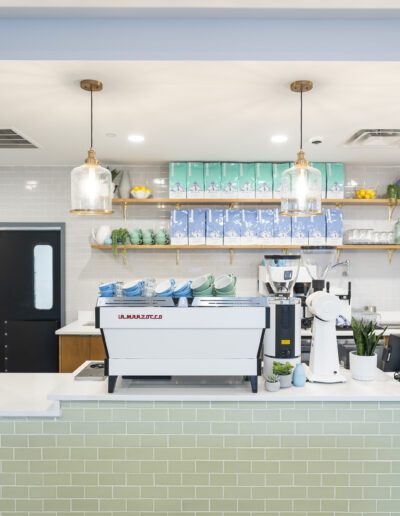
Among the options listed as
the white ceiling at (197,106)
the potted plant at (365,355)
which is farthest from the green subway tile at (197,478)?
the white ceiling at (197,106)

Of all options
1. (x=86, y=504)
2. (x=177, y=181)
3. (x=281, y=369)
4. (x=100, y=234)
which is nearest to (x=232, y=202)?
(x=177, y=181)

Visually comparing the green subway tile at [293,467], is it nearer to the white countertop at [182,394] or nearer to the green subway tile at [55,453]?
the white countertop at [182,394]

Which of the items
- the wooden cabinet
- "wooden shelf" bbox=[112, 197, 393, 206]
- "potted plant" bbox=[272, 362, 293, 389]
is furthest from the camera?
"wooden shelf" bbox=[112, 197, 393, 206]

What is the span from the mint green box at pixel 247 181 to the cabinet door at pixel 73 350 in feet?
6.77

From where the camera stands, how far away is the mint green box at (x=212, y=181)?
14.6 feet

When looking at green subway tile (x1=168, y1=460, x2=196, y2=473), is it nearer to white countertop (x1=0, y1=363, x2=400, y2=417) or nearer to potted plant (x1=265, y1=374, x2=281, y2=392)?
white countertop (x1=0, y1=363, x2=400, y2=417)

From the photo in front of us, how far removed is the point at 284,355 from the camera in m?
2.26

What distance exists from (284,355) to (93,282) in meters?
2.98

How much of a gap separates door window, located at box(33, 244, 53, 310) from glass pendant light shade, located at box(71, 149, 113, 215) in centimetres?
254

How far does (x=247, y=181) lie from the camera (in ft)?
14.6

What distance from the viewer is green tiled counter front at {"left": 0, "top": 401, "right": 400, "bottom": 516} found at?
6.84 feet

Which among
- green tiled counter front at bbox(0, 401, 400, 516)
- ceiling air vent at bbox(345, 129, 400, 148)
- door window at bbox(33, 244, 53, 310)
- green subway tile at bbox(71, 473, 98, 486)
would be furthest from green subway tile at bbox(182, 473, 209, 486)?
door window at bbox(33, 244, 53, 310)

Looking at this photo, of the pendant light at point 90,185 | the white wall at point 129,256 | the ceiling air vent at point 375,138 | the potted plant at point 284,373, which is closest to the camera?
the potted plant at point 284,373

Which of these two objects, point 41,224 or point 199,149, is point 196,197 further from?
point 41,224
